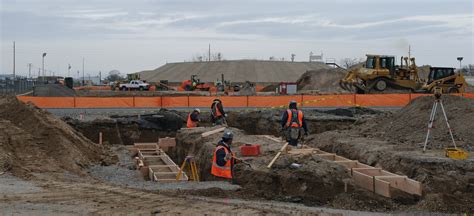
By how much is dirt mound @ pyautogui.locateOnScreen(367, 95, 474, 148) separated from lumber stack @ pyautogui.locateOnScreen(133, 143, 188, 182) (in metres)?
6.65

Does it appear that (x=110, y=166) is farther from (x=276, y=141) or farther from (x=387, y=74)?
(x=387, y=74)

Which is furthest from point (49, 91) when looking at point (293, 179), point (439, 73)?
point (293, 179)

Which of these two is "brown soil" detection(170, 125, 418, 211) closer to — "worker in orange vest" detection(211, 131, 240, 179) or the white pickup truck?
"worker in orange vest" detection(211, 131, 240, 179)

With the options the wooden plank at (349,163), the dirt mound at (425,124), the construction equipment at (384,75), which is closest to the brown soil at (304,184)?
the wooden plank at (349,163)

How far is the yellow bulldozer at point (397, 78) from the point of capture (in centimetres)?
3375

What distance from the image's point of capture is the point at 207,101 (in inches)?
1168

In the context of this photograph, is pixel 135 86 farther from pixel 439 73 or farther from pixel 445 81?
pixel 445 81

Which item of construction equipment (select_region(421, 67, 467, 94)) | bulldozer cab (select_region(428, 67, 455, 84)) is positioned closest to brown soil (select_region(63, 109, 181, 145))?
construction equipment (select_region(421, 67, 467, 94))

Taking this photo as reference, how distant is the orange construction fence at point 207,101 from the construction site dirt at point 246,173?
27.0 feet

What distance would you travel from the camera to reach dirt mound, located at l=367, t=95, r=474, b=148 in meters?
15.1

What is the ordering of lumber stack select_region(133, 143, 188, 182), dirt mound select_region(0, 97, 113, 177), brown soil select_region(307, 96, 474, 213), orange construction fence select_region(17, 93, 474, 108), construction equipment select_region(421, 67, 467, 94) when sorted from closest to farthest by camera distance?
1. brown soil select_region(307, 96, 474, 213)
2. dirt mound select_region(0, 97, 113, 177)
3. lumber stack select_region(133, 143, 188, 182)
4. orange construction fence select_region(17, 93, 474, 108)
5. construction equipment select_region(421, 67, 467, 94)

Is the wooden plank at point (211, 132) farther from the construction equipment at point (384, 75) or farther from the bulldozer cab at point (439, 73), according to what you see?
the bulldozer cab at point (439, 73)

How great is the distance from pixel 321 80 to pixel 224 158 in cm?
4728

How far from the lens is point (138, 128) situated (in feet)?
80.1
